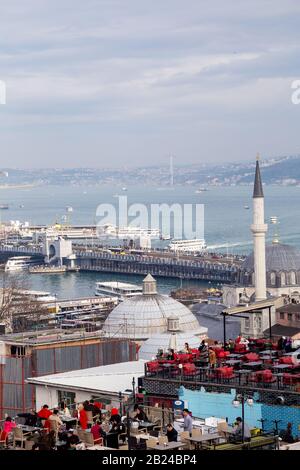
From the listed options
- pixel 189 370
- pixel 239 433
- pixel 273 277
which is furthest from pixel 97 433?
pixel 273 277

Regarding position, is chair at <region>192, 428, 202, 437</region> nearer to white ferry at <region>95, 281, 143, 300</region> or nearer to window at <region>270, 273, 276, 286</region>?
window at <region>270, 273, 276, 286</region>

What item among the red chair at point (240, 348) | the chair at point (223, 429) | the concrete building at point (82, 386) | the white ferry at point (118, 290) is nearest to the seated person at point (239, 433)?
the chair at point (223, 429)

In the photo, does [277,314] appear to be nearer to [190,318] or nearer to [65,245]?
[190,318]

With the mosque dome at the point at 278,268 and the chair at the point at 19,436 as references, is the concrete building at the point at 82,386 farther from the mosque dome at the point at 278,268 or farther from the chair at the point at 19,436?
the mosque dome at the point at 278,268

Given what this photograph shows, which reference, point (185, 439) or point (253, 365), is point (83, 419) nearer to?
point (185, 439)

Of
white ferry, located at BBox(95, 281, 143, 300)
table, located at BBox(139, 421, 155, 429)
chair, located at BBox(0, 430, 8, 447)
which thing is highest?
table, located at BBox(139, 421, 155, 429)

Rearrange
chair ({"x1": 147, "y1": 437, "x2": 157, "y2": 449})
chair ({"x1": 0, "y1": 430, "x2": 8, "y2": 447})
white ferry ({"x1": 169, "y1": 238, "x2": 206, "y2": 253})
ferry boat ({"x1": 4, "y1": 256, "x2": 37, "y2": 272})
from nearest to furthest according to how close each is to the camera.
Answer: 1. chair ({"x1": 147, "y1": 437, "x2": 157, "y2": 449})
2. chair ({"x1": 0, "y1": 430, "x2": 8, "y2": 447})
3. ferry boat ({"x1": 4, "y1": 256, "x2": 37, "y2": 272})
4. white ferry ({"x1": 169, "y1": 238, "x2": 206, "y2": 253})

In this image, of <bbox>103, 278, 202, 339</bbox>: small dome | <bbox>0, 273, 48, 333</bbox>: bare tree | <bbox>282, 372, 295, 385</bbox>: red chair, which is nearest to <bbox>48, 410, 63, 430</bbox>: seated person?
<bbox>282, 372, 295, 385</bbox>: red chair

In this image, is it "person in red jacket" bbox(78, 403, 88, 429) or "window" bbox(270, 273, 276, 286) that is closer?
"person in red jacket" bbox(78, 403, 88, 429)
